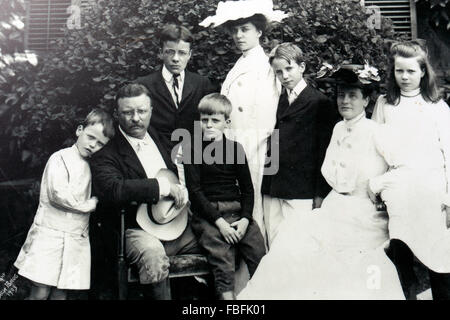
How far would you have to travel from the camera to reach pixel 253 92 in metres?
3.62

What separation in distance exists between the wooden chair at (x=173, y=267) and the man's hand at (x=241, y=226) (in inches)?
10.1

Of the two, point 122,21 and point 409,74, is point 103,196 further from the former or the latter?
point 409,74

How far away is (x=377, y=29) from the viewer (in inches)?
154

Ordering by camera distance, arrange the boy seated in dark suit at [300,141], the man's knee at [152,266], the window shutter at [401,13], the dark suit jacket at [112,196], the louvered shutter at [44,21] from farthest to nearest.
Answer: the window shutter at [401,13]
the louvered shutter at [44,21]
the boy seated in dark suit at [300,141]
the dark suit jacket at [112,196]
the man's knee at [152,266]

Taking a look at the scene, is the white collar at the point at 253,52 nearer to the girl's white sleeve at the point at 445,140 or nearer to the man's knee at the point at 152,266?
the girl's white sleeve at the point at 445,140

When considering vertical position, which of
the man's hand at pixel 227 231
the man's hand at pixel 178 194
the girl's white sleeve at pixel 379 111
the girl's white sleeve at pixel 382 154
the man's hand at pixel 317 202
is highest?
the girl's white sleeve at pixel 379 111

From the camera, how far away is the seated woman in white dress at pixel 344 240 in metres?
3.43

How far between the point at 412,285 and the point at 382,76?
4.38 feet

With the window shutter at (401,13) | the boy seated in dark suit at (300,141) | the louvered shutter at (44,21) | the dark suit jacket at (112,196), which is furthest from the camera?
the window shutter at (401,13)

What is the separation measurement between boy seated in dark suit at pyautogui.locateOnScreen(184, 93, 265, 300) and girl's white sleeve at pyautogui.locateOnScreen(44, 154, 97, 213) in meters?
0.64

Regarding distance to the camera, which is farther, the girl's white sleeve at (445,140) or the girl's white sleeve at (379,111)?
the girl's white sleeve at (379,111)

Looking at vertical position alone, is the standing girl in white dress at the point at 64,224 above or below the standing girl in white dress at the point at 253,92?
below

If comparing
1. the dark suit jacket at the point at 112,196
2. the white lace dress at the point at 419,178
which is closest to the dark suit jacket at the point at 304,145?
the white lace dress at the point at 419,178

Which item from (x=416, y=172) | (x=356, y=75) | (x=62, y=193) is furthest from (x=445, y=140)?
(x=62, y=193)
